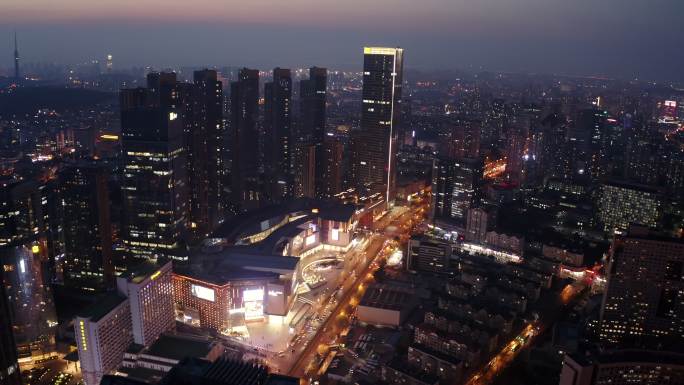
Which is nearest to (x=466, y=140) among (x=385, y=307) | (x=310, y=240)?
(x=310, y=240)

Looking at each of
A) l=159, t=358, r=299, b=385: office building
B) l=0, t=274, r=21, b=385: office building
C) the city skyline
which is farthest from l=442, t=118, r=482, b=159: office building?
l=0, t=274, r=21, b=385: office building

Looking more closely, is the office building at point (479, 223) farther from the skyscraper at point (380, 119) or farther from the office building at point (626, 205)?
the skyscraper at point (380, 119)

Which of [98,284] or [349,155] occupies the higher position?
[349,155]

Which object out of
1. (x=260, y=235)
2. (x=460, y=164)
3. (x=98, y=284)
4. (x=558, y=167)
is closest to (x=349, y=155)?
(x=460, y=164)

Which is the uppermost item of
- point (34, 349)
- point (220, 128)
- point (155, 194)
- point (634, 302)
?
point (220, 128)

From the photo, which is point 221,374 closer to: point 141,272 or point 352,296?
point 141,272

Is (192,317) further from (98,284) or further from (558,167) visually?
(558,167)

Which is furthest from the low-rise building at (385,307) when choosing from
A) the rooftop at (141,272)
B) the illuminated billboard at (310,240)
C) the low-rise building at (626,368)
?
the rooftop at (141,272)
